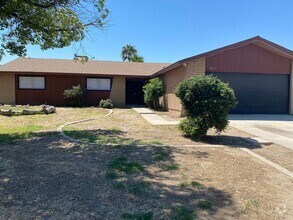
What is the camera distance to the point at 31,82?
21.0m

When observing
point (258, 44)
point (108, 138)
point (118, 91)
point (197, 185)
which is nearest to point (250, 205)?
point (197, 185)

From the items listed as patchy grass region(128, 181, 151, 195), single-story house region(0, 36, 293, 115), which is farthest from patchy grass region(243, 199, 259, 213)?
single-story house region(0, 36, 293, 115)

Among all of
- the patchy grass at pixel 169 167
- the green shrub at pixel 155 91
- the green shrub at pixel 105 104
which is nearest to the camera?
the patchy grass at pixel 169 167

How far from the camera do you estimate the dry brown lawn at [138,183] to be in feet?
11.7

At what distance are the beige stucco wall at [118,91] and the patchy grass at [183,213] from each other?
18.7 m

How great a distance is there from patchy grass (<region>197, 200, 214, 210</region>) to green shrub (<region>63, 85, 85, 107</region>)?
692 inches

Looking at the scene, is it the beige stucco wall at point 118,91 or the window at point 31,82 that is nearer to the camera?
the window at point 31,82

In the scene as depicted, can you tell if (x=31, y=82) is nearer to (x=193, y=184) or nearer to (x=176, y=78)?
(x=176, y=78)

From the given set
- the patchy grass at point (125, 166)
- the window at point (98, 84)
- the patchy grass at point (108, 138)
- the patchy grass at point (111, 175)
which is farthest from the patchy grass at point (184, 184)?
the window at point (98, 84)

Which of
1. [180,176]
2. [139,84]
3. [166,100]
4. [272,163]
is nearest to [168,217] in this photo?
[180,176]

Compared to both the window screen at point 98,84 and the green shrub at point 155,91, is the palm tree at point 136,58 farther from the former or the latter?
the green shrub at point 155,91

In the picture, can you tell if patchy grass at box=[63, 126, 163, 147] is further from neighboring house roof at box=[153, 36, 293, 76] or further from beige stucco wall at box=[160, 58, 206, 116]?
neighboring house roof at box=[153, 36, 293, 76]

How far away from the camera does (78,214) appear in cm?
A: 342

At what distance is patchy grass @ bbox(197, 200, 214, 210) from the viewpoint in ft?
12.1
